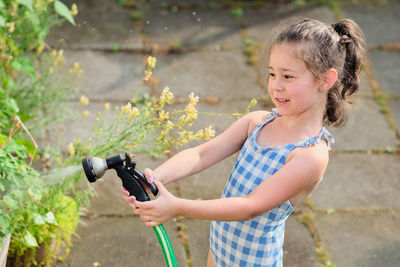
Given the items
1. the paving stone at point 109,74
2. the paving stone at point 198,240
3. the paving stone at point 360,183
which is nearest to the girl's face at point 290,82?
the paving stone at point 198,240

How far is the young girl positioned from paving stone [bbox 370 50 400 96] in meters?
2.54

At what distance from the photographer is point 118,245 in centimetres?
299

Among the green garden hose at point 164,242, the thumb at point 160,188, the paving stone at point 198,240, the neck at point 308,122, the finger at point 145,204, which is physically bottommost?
the paving stone at point 198,240

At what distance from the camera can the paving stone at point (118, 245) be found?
2891 millimetres

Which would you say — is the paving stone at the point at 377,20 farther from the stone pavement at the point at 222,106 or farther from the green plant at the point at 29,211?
the green plant at the point at 29,211

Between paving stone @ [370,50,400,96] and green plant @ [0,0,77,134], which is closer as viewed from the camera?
green plant @ [0,0,77,134]

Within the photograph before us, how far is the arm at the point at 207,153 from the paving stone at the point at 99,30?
8.31 ft

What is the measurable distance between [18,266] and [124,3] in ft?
10.0

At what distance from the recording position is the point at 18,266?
8.99 ft

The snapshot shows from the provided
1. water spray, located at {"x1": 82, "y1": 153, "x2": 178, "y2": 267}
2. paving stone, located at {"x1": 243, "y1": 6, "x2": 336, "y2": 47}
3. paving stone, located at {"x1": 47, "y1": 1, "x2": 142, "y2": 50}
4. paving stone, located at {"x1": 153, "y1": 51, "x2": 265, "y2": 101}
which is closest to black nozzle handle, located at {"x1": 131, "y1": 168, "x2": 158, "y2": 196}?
water spray, located at {"x1": 82, "y1": 153, "x2": 178, "y2": 267}

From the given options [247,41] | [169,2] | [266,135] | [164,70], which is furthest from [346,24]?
[169,2]

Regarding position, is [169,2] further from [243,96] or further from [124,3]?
[243,96]

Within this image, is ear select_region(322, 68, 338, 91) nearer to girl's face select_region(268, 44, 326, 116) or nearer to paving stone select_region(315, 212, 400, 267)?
girl's face select_region(268, 44, 326, 116)

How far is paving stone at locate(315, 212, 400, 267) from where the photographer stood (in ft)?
9.93
